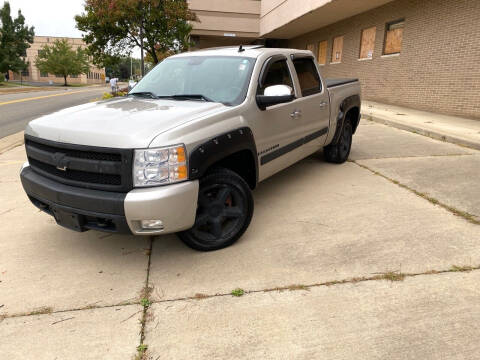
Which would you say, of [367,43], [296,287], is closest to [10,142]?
[296,287]

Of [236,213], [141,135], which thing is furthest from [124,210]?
[236,213]

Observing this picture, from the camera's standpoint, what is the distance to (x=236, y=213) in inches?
134

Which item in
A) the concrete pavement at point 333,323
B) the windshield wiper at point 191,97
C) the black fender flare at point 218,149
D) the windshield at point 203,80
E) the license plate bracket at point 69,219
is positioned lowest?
the concrete pavement at point 333,323

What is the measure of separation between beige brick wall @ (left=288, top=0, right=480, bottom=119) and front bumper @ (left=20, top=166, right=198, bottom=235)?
1073cm

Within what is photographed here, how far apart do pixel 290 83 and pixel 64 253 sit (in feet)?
10.3

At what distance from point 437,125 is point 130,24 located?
48.7 ft

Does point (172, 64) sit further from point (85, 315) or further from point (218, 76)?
point (85, 315)

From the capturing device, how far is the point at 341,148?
6176 mm

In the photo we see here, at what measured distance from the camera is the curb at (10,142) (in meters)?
8.22

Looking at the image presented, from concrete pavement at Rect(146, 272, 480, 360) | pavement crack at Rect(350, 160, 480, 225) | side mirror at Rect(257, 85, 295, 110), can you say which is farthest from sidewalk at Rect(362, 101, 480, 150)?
concrete pavement at Rect(146, 272, 480, 360)

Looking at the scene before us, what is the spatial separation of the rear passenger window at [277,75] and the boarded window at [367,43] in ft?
42.3

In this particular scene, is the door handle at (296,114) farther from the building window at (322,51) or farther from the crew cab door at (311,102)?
the building window at (322,51)

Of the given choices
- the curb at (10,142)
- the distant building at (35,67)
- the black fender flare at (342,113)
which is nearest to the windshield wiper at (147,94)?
the black fender flare at (342,113)

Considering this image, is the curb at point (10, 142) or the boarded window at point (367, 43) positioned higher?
the boarded window at point (367, 43)
